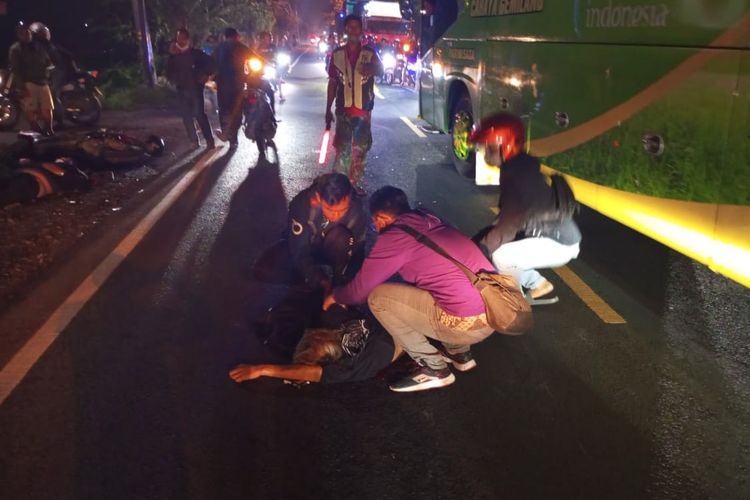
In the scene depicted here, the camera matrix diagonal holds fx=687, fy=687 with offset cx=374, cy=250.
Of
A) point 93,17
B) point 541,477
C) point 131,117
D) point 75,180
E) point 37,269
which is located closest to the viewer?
point 541,477

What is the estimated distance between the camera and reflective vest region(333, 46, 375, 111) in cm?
777

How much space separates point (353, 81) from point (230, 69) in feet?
10.1

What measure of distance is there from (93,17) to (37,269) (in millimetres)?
17555

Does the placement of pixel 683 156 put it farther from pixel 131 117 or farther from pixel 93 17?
pixel 93 17

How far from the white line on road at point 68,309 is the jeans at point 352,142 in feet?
6.86

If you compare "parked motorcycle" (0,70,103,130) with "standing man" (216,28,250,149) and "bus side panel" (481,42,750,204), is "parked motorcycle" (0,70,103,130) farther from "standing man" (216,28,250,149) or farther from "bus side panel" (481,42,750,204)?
"bus side panel" (481,42,750,204)

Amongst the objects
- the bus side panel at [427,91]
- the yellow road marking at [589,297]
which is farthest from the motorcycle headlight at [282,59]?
the yellow road marking at [589,297]

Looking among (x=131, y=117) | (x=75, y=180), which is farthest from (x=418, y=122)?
(x=75, y=180)

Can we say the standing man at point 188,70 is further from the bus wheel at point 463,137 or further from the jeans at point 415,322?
the jeans at point 415,322

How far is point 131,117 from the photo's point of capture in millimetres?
14727

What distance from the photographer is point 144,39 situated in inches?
696

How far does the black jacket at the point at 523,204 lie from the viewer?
4.59 metres

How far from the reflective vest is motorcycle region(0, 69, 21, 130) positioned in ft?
24.0

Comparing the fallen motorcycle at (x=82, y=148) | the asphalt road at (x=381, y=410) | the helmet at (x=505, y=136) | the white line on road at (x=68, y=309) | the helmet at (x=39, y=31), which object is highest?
the helmet at (x=39, y=31)
